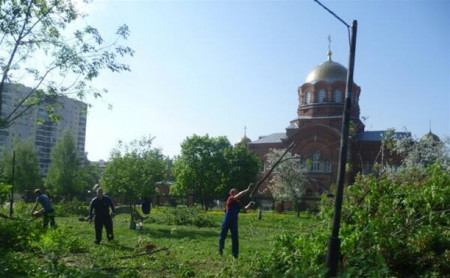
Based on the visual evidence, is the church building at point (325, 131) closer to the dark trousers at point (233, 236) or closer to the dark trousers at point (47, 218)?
the dark trousers at point (233, 236)

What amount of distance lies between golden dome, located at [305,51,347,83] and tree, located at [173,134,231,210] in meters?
Answer: 12.3

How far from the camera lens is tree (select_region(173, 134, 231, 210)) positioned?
46.7 meters

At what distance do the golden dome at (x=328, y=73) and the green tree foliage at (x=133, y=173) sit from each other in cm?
3241

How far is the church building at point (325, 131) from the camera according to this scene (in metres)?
44.4

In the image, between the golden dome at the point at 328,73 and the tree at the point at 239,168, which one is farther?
the golden dome at the point at 328,73

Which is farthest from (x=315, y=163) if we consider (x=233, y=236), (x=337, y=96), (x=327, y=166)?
(x=233, y=236)

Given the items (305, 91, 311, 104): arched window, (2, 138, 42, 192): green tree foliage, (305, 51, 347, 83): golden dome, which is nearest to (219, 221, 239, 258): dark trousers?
(305, 51, 347, 83): golden dome

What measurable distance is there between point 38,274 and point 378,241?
5384mm

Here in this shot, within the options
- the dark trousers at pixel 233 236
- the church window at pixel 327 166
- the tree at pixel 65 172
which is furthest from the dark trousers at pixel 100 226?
the tree at pixel 65 172

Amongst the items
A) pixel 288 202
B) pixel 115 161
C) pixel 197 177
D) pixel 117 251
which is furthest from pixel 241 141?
pixel 117 251

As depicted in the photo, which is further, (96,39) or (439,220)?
(96,39)

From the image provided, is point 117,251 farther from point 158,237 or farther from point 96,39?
point 96,39

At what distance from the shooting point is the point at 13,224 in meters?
7.98

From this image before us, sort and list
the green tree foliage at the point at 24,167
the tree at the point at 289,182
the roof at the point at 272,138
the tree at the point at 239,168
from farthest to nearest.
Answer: the roof at the point at 272,138
the green tree foliage at the point at 24,167
the tree at the point at 239,168
the tree at the point at 289,182
